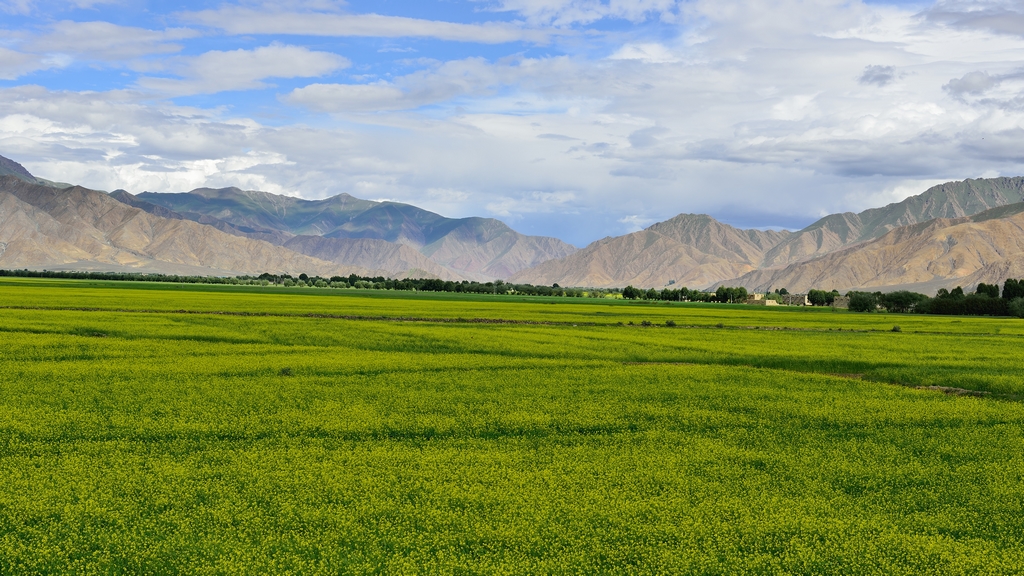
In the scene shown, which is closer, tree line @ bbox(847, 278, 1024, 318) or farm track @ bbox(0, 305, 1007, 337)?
farm track @ bbox(0, 305, 1007, 337)

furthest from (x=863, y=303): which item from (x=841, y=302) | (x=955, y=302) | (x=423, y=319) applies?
(x=423, y=319)

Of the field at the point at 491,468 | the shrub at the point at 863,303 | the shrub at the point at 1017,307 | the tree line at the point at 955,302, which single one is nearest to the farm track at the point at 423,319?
the field at the point at 491,468

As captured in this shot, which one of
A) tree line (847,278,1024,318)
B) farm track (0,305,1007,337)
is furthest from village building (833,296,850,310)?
farm track (0,305,1007,337)

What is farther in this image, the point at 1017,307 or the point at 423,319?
the point at 1017,307

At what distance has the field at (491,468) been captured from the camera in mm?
11250

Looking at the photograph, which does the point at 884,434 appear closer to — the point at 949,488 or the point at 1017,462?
the point at 1017,462

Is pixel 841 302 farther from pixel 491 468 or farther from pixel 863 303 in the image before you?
pixel 491 468

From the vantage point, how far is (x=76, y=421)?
1858 centimetres

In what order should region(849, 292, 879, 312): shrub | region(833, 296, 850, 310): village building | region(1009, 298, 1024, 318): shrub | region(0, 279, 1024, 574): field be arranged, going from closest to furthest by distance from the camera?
region(0, 279, 1024, 574): field
region(1009, 298, 1024, 318): shrub
region(849, 292, 879, 312): shrub
region(833, 296, 850, 310): village building

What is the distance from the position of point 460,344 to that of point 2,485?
2845cm

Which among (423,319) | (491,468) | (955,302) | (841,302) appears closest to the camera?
(491,468)

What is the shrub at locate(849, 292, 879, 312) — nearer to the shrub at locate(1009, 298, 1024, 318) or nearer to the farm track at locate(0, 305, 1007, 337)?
the shrub at locate(1009, 298, 1024, 318)

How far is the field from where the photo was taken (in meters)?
11.2

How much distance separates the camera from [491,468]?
15.2 meters
